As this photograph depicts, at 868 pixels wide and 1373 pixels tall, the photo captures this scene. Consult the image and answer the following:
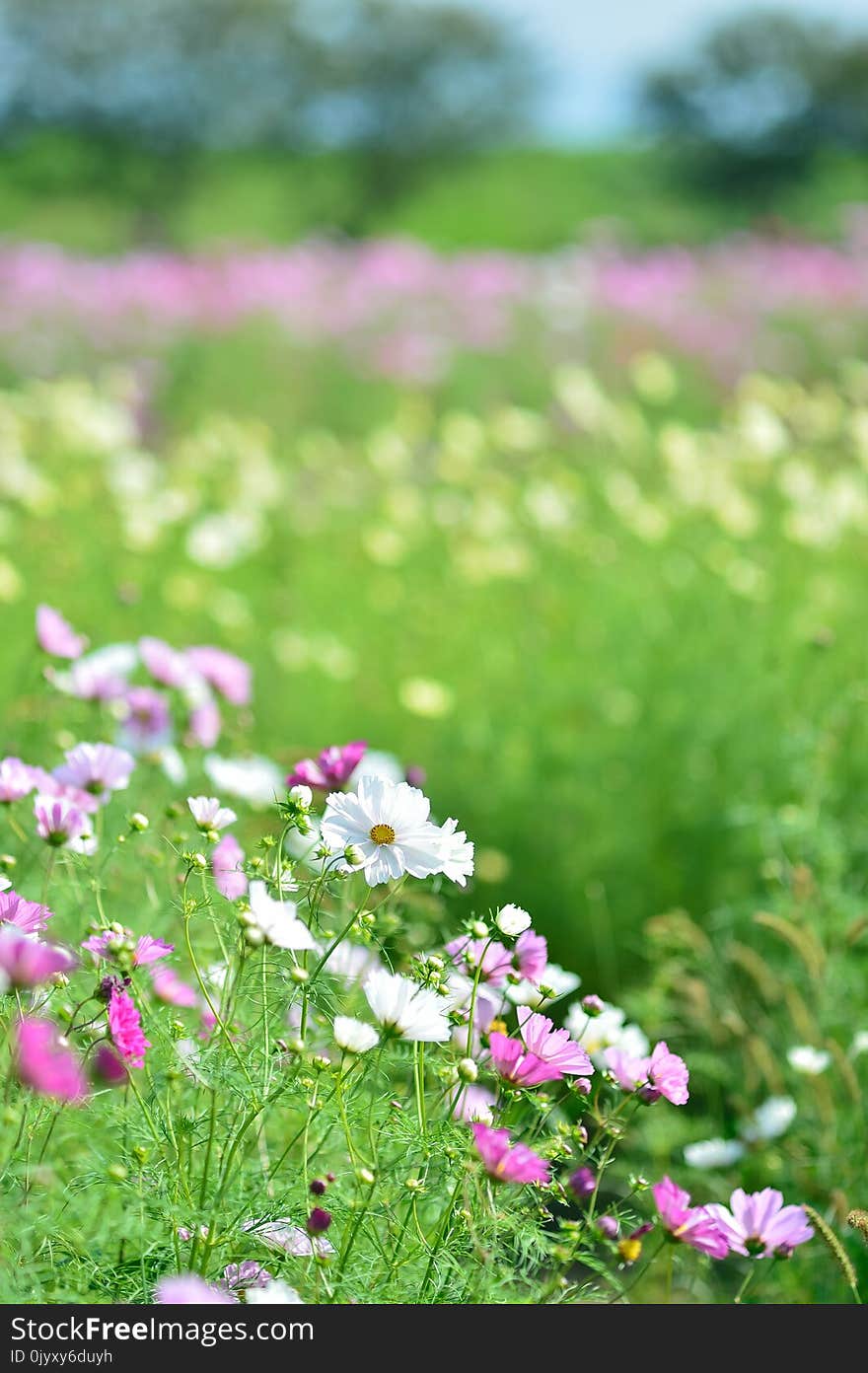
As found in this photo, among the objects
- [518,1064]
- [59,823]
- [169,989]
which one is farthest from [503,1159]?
[59,823]

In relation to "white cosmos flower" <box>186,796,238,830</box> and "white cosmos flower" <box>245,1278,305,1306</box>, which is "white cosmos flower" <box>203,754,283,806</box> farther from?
"white cosmos flower" <box>245,1278,305,1306</box>

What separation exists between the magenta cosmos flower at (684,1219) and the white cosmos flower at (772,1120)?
689mm

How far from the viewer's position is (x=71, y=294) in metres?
8.20

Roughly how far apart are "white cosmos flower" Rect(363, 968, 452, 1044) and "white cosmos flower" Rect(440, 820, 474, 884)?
0.27 feet

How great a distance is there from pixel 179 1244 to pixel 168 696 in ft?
3.04

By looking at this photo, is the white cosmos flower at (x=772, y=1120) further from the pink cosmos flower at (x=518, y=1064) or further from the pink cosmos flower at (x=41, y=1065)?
the pink cosmos flower at (x=41, y=1065)

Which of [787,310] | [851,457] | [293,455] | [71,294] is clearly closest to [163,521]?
[293,455]

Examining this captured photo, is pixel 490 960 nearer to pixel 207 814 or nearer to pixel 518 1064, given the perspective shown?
pixel 518 1064

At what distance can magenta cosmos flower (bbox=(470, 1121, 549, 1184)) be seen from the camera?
36.2 inches

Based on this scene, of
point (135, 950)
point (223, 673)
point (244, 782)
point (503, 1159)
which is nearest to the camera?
point (503, 1159)

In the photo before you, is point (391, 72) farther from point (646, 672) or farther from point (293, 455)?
point (646, 672)

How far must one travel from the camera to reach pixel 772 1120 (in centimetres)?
170

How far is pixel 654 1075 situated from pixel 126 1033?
15.5 inches

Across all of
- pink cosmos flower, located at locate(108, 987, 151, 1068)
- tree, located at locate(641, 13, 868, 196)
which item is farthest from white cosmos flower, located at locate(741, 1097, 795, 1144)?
tree, located at locate(641, 13, 868, 196)
